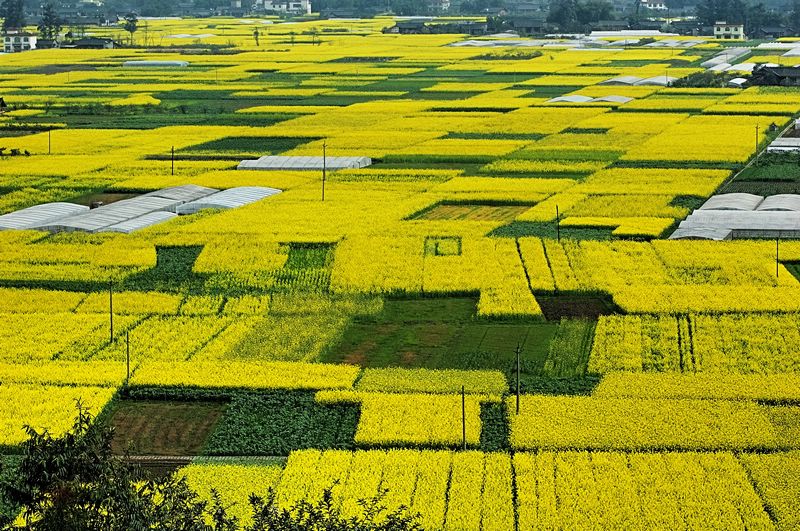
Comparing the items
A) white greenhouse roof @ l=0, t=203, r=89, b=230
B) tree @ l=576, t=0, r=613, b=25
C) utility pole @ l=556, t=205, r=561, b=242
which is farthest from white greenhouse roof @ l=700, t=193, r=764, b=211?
tree @ l=576, t=0, r=613, b=25

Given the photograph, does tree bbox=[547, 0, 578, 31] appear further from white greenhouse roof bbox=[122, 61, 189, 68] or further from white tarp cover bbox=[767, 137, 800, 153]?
white tarp cover bbox=[767, 137, 800, 153]

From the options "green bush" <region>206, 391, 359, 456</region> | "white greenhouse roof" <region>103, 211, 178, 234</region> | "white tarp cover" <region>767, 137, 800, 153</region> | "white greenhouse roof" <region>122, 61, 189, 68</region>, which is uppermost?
"white greenhouse roof" <region>122, 61, 189, 68</region>

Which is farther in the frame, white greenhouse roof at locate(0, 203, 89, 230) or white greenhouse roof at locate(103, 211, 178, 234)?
white greenhouse roof at locate(0, 203, 89, 230)

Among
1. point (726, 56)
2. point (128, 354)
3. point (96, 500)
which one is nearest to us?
point (96, 500)

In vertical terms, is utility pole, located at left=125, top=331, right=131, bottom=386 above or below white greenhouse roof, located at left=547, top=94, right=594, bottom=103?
below

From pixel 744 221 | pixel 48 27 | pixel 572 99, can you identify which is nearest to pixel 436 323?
pixel 744 221

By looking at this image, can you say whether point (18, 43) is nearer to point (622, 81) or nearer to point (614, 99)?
point (622, 81)

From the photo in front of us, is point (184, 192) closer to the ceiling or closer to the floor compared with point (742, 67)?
closer to the floor
